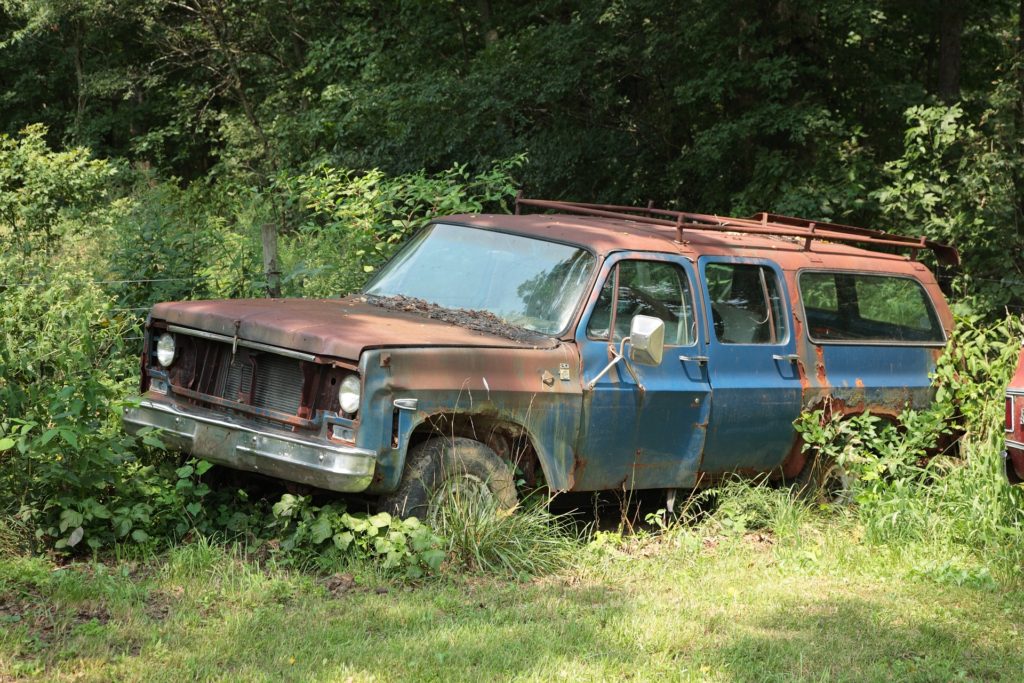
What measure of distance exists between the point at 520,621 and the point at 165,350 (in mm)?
2587

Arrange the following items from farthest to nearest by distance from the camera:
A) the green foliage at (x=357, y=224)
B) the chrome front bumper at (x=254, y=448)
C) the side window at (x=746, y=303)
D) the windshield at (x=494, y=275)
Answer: the green foliage at (x=357, y=224), the side window at (x=746, y=303), the windshield at (x=494, y=275), the chrome front bumper at (x=254, y=448)

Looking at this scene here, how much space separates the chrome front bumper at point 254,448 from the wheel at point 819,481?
3.46 meters

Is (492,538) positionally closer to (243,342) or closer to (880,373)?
(243,342)

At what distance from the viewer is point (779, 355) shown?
7.32 metres

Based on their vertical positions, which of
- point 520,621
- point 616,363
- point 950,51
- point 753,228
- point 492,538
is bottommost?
point 520,621

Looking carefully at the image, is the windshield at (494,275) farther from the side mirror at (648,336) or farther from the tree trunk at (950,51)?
the tree trunk at (950,51)

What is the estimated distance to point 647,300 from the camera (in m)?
6.83

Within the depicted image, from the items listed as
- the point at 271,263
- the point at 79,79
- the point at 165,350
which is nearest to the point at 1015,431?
the point at 165,350

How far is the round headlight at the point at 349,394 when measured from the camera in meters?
A: 5.52

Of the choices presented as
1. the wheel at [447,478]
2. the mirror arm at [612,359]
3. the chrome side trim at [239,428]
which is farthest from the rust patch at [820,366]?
the chrome side trim at [239,428]

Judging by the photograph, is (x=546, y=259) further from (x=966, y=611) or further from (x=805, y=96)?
(x=805, y=96)

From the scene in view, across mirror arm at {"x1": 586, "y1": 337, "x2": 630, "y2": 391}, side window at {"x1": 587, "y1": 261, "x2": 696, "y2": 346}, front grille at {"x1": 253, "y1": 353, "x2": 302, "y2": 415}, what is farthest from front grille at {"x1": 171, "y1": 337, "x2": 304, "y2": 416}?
side window at {"x1": 587, "y1": 261, "x2": 696, "y2": 346}

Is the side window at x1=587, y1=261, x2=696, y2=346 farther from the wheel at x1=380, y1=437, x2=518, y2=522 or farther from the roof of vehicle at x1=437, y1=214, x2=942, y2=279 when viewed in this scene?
the wheel at x1=380, y1=437, x2=518, y2=522

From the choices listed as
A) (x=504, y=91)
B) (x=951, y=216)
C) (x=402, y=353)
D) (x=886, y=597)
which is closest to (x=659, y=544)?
(x=886, y=597)
